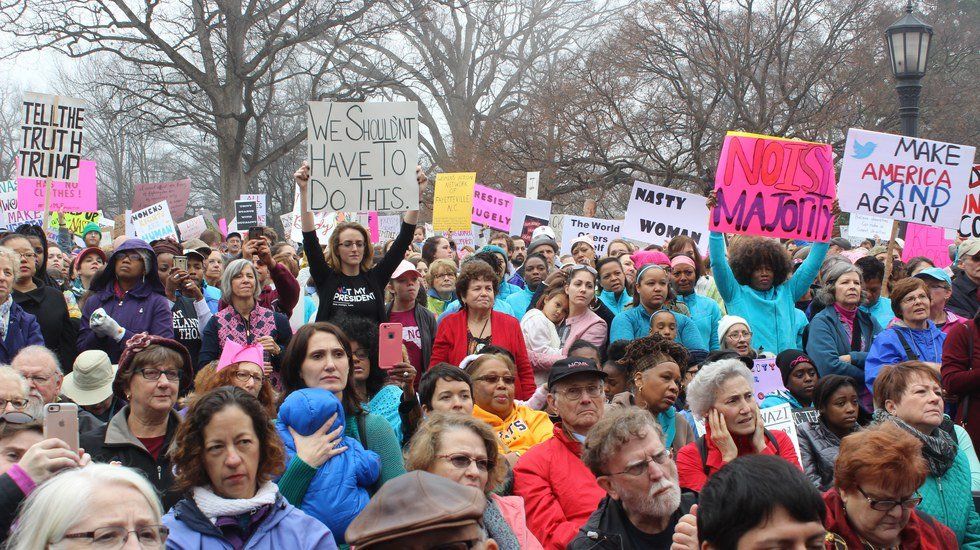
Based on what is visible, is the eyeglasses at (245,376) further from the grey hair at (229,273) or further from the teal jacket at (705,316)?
the teal jacket at (705,316)

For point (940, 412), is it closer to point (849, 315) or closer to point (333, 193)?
point (849, 315)

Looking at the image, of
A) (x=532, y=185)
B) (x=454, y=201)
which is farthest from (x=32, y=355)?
(x=532, y=185)

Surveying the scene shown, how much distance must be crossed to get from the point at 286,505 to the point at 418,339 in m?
3.61

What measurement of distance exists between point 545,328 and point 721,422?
2780mm

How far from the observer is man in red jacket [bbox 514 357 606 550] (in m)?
4.71

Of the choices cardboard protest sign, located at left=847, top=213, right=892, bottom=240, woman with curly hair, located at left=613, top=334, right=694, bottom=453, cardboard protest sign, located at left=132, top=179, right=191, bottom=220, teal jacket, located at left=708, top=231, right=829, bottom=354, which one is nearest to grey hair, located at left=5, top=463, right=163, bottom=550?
woman with curly hair, located at left=613, top=334, right=694, bottom=453

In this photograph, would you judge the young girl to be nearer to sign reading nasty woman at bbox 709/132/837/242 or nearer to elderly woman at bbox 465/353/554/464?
elderly woman at bbox 465/353/554/464

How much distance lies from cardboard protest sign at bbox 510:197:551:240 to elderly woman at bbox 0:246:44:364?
8.76m

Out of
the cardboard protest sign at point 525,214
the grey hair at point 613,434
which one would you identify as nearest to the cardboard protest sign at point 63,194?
the cardboard protest sign at point 525,214

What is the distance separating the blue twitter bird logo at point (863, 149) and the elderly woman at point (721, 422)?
470 centimetres

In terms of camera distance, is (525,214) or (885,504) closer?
(885,504)

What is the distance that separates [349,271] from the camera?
7.00 metres

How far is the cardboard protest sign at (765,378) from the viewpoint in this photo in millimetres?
6105

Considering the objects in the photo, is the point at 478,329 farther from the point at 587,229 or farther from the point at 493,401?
the point at 587,229
